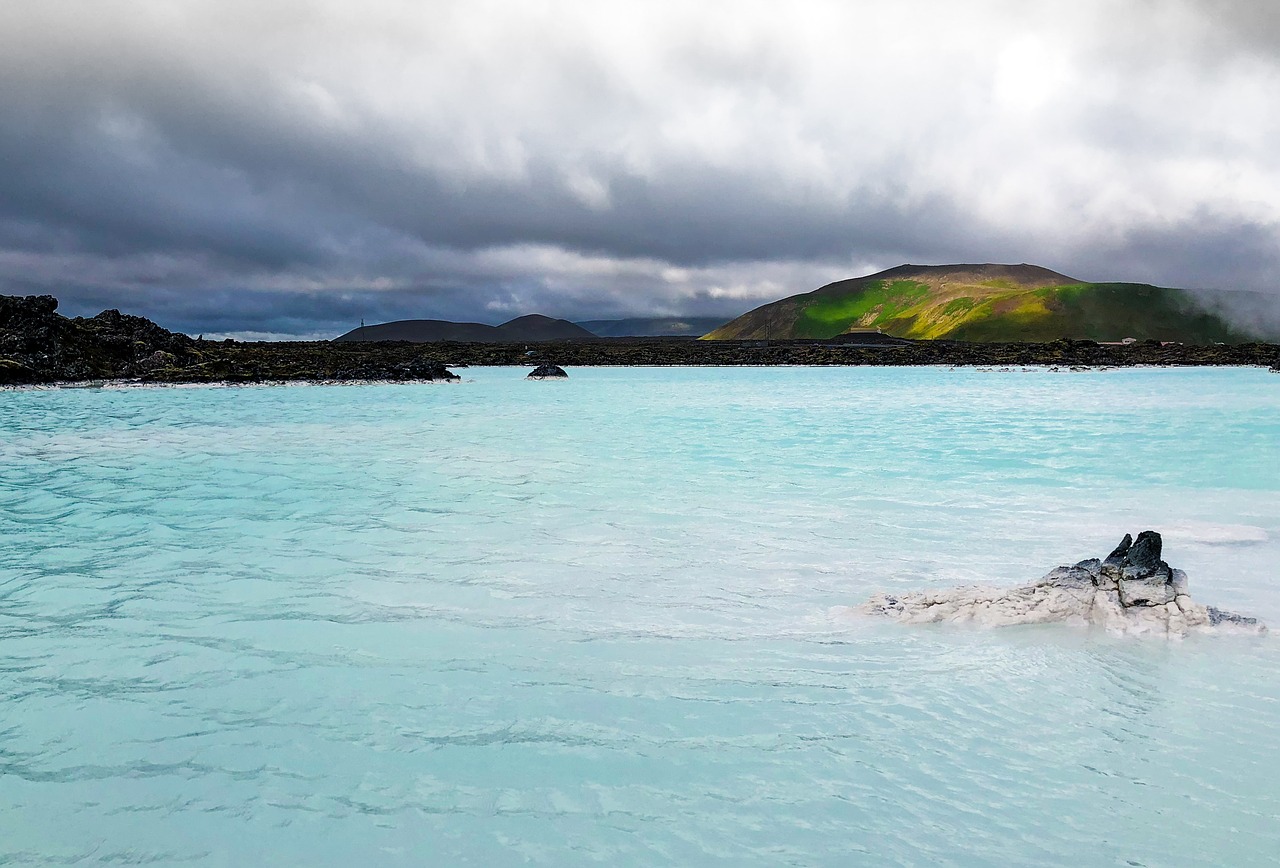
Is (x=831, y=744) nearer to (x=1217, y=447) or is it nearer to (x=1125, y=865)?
(x=1125, y=865)

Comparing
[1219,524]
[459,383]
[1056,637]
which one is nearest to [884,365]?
[459,383]

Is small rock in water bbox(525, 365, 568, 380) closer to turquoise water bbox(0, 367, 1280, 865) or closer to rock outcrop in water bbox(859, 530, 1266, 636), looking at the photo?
turquoise water bbox(0, 367, 1280, 865)

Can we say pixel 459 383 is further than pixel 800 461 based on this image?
Yes

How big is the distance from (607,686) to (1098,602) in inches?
178

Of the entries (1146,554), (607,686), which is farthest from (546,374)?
(607,686)

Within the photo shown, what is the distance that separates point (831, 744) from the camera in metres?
4.82

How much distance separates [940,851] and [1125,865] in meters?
0.84

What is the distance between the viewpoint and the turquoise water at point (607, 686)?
400 centimetres

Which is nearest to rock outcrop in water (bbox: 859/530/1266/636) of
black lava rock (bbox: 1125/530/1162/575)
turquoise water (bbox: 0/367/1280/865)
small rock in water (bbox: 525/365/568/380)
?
black lava rock (bbox: 1125/530/1162/575)

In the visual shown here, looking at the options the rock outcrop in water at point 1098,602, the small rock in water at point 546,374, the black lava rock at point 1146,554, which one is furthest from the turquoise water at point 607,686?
the small rock in water at point 546,374

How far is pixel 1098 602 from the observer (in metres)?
6.93

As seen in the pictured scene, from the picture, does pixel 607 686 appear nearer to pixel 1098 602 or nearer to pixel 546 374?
pixel 1098 602

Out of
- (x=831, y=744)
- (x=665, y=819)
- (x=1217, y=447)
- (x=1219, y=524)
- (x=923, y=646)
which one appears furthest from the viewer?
(x=1217, y=447)

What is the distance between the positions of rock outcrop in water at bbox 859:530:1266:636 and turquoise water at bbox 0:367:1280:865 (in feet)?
0.86
